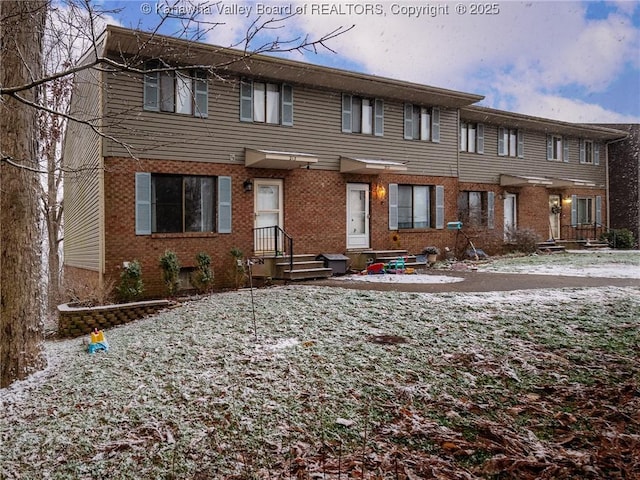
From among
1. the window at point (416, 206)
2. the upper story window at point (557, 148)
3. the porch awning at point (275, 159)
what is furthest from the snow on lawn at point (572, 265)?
the porch awning at point (275, 159)

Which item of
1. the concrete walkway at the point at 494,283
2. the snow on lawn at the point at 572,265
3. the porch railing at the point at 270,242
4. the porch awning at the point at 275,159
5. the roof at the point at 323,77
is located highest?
the roof at the point at 323,77

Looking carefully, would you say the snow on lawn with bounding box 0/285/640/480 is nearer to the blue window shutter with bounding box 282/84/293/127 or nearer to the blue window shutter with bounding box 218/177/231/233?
the blue window shutter with bounding box 218/177/231/233

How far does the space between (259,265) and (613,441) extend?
9.01 m

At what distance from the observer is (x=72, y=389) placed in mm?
4637

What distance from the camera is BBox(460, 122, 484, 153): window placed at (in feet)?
54.8

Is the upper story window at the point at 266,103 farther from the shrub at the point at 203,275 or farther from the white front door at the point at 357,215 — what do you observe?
the shrub at the point at 203,275

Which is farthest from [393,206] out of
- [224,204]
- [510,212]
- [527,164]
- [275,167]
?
[527,164]

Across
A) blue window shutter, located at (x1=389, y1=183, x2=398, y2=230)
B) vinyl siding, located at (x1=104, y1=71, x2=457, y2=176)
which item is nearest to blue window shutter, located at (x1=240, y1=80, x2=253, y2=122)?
vinyl siding, located at (x1=104, y1=71, x2=457, y2=176)

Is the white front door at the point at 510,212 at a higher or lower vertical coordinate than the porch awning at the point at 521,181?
lower

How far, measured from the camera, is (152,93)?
10344mm

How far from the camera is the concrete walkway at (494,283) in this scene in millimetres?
8891

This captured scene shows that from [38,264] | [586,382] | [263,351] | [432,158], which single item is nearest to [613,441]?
[586,382]

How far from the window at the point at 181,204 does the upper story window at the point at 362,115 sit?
428cm

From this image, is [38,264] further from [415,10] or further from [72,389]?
[415,10]
